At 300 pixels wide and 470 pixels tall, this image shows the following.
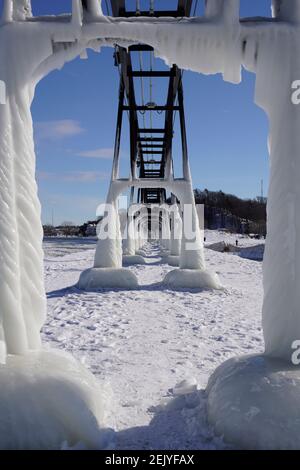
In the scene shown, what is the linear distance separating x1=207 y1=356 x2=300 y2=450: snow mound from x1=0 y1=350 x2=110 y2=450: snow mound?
97cm

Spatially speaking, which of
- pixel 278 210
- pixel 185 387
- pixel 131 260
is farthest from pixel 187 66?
pixel 131 260

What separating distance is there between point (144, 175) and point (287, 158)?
3351 cm

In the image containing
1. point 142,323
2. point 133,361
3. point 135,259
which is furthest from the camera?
point 135,259

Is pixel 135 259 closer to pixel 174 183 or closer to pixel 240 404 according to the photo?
pixel 174 183

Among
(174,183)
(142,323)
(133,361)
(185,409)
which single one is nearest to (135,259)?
(174,183)

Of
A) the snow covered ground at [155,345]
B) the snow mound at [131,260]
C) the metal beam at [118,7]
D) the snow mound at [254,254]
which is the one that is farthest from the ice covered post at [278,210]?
the snow mound at [254,254]

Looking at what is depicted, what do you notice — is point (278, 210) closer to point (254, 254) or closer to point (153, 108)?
point (153, 108)

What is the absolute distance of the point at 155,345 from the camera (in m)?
6.25

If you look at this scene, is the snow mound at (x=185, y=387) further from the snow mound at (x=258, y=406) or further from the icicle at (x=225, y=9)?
the icicle at (x=225, y=9)

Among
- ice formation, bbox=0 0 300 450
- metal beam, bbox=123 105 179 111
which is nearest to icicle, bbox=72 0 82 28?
ice formation, bbox=0 0 300 450

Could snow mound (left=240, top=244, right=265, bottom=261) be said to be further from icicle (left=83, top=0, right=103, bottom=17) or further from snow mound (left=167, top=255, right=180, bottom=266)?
icicle (left=83, top=0, right=103, bottom=17)

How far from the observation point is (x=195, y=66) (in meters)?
3.59

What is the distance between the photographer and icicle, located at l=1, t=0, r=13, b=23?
340 centimetres

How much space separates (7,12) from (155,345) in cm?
482
